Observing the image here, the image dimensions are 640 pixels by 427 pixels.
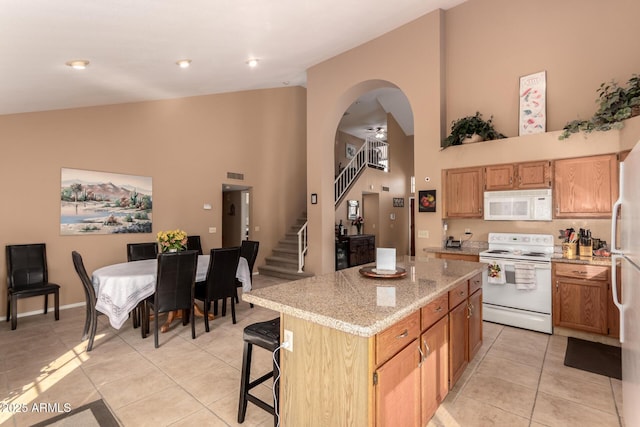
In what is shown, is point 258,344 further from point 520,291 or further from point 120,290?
point 520,291

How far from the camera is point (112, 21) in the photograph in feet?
8.36

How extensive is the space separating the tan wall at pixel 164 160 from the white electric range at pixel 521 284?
496 cm

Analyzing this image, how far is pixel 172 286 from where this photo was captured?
3367 mm

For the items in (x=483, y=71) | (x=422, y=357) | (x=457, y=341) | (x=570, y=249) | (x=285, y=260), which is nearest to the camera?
(x=422, y=357)

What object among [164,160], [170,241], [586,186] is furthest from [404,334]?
[164,160]

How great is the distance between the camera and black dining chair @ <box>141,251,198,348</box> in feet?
10.7

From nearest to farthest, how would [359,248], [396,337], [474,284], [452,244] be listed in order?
[396,337] < [474,284] < [452,244] < [359,248]

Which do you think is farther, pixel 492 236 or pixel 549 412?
pixel 492 236

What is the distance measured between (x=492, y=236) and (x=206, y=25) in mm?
4477

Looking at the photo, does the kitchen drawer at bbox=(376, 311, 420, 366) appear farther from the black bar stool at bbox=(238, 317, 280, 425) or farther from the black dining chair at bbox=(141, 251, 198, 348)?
the black dining chair at bbox=(141, 251, 198, 348)

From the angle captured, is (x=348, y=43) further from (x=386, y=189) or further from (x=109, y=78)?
(x=386, y=189)

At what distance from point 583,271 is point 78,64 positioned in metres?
5.63

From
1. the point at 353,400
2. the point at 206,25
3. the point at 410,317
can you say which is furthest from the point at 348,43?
the point at 353,400

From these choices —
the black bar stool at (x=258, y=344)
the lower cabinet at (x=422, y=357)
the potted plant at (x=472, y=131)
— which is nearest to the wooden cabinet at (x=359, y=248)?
the potted plant at (x=472, y=131)
